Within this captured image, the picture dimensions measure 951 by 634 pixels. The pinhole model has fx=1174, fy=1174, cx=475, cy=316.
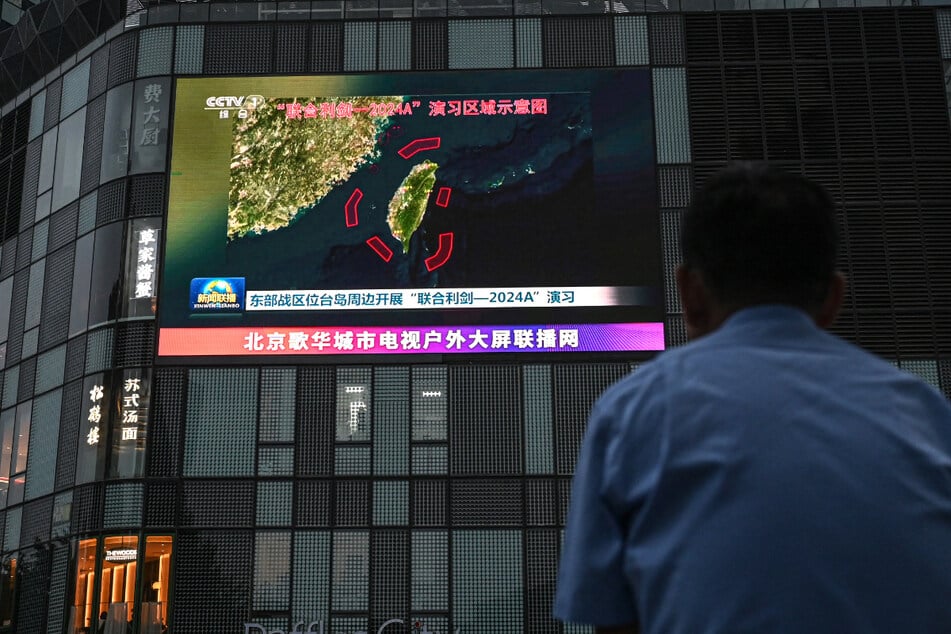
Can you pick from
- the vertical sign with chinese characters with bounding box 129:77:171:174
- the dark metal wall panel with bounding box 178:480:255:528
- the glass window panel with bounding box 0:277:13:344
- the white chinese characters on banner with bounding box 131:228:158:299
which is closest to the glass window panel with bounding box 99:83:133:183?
the vertical sign with chinese characters with bounding box 129:77:171:174

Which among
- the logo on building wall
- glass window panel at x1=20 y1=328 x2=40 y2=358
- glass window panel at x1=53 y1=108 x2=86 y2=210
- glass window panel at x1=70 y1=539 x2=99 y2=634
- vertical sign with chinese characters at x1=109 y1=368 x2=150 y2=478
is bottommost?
the logo on building wall

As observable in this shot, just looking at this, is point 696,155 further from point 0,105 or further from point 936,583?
point 936,583

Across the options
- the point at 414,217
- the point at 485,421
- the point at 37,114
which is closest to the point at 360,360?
the point at 485,421

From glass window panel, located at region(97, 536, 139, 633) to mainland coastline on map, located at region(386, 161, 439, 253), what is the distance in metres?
6.54

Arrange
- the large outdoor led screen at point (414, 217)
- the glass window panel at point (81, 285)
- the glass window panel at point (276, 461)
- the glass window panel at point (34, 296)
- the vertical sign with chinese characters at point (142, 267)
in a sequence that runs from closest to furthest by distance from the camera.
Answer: the glass window panel at point (276, 461)
the large outdoor led screen at point (414, 217)
the vertical sign with chinese characters at point (142, 267)
the glass window panel at point (81, 285)
the glass window panel at point (34, 296)

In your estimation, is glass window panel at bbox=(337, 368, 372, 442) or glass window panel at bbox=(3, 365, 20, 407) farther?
glass window panel at bbox=(3, 365, 20, 407)

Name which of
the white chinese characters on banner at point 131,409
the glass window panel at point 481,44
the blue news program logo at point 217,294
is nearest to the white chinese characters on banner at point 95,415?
the white chinese characters on banner at point 131,409

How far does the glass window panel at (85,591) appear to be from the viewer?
1867 centimetres

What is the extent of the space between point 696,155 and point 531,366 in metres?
4.81

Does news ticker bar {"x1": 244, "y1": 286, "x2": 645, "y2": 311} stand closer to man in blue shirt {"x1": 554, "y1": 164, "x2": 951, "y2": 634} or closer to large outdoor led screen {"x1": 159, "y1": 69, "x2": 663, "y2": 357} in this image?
large outdoor led screen {"x1": 159, "y1": 69, "x2": 663, "y2": 357}

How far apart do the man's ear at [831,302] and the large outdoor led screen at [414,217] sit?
1742 cm

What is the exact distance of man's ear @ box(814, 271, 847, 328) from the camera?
1.50m

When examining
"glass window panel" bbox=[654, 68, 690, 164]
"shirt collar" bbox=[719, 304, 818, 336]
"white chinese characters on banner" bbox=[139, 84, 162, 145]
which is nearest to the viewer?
"shirt collar" bbox=[719, 304, 818, 336]

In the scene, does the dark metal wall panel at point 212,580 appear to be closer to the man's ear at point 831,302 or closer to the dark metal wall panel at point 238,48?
the dark metal wall panel at point 238,48
